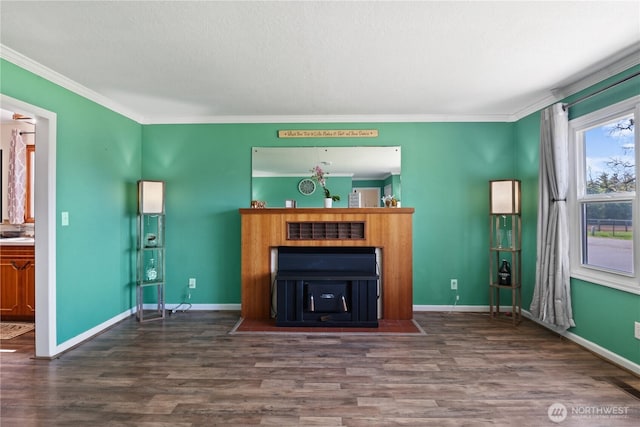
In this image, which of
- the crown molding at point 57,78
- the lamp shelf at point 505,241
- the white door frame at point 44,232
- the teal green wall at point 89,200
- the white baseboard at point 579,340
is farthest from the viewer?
the lamp shelf at point 505,241

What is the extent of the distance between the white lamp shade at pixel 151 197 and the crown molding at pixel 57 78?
851mm

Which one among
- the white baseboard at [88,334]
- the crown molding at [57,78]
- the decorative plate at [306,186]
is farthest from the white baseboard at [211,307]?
the crown molding at [57,78]

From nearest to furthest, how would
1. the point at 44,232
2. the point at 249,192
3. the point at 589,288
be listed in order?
the point at 44,232
the point at 589,288
the point at 249,192

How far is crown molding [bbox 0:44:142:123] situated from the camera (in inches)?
92.0

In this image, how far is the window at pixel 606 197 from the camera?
8.16ft

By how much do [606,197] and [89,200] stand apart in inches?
184

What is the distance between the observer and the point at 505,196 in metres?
3.52

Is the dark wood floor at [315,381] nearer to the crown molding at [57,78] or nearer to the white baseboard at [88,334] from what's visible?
the white baseboard at [88,334]

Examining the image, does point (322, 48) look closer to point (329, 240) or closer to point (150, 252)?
point (329, 240)

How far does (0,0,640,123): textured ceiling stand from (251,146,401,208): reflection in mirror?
626 millimetres

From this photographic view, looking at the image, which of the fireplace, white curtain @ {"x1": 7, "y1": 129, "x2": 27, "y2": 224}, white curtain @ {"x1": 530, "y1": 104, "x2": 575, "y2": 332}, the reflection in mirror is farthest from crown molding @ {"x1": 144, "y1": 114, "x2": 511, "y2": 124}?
the fireplace

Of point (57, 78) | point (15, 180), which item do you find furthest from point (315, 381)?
point (15, 180)

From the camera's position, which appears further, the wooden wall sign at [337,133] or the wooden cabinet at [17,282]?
the wooden wall sign at [337,133]

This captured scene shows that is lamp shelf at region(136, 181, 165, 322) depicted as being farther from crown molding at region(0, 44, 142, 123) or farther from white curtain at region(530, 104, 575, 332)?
white curtain at region(530, 104, 575, 332)
